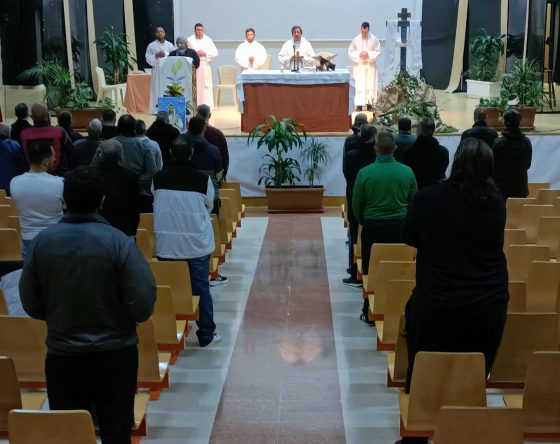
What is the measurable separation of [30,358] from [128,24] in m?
15.3

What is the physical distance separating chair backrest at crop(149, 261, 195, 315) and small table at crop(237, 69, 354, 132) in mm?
7816

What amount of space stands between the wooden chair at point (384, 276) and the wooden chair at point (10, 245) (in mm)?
2658

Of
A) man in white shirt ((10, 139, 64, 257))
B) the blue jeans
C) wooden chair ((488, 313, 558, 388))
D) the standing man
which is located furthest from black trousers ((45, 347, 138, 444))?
the standing man

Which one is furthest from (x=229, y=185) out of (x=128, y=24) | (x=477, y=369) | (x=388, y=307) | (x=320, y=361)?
(x=128, y=24)

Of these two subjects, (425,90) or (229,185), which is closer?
(229,185)

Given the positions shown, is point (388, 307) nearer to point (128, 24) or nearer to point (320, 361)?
point (320, 361)

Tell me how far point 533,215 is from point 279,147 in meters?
5.34

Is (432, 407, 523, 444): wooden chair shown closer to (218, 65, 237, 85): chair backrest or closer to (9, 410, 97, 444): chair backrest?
(9, 410, 97, 444): chair backrest

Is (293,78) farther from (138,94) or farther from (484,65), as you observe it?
(484,65)

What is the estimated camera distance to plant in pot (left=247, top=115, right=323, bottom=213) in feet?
39.2

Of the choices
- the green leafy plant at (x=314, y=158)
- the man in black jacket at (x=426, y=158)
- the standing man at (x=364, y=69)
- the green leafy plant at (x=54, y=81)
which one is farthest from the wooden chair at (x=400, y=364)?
the standing man at (x=364, y=69)

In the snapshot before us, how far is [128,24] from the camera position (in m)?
19.1

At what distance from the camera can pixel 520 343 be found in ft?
15.2

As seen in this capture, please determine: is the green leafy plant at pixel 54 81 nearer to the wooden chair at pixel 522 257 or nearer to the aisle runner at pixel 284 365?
the aisle runner at pixel 284 365
